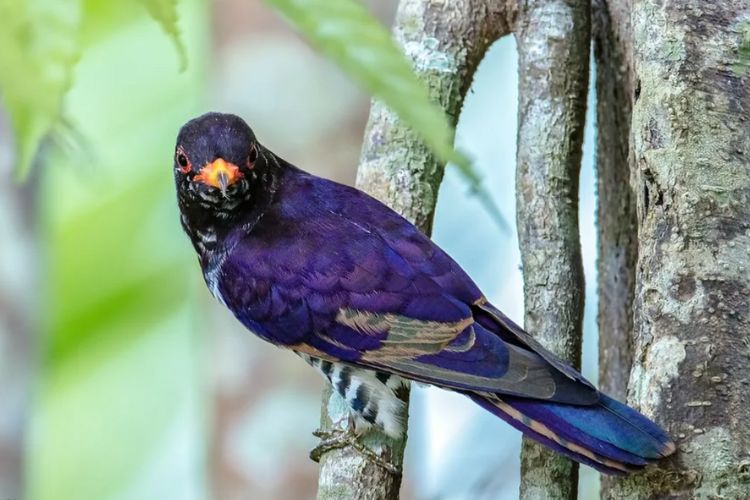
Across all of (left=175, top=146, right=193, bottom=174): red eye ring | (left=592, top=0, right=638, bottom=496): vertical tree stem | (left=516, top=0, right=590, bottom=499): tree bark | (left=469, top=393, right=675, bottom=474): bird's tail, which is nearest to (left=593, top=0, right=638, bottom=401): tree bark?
(left=592, top=0, right=638, bottom=496): vertical tree stem

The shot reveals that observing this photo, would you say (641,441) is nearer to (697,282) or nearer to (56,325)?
(697,282)

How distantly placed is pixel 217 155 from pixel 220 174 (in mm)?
58

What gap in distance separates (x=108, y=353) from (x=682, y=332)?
496 cm

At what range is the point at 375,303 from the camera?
295 centimetres

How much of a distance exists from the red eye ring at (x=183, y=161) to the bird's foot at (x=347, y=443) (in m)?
0.89

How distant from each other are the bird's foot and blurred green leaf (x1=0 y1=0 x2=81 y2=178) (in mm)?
2106

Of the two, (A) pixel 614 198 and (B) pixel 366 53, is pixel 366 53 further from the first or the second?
(A) pixel 614 198

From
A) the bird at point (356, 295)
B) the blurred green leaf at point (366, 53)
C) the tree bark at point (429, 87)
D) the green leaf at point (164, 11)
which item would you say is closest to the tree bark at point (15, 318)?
the bird at point (356, 295)

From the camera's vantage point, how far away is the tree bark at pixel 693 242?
2375 mm

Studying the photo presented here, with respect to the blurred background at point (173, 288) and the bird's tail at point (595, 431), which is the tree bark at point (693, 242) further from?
the blurred background at point (173, 288)

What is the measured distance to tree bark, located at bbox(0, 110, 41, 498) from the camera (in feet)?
14.0

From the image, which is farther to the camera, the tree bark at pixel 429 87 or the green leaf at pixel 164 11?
the tree bark at pixel 429 87

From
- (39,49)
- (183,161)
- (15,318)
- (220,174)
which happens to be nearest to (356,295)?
(220,174)

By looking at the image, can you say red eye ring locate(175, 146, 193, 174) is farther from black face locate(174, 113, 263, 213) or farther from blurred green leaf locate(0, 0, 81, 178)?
blurred green leaf locate(0, 0, 81, 178)
